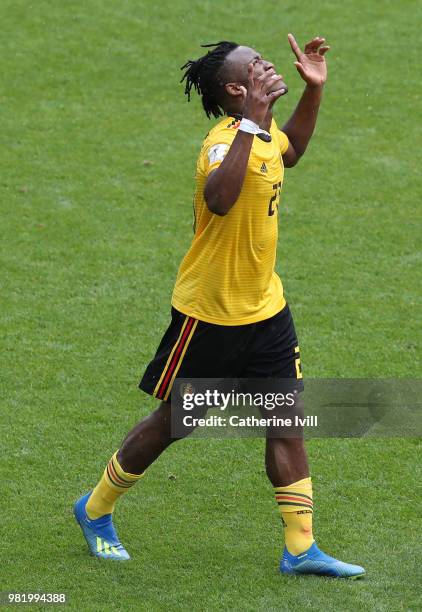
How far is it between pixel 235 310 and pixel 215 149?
690mm

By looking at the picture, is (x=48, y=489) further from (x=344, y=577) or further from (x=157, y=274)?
(x=157, y=274)

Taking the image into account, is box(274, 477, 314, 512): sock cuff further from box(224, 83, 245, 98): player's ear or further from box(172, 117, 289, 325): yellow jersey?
box(224, 83, 245, 98): player's ear

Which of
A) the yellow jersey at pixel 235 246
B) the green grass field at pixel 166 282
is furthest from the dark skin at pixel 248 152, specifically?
the green grass field at pixel 166 282

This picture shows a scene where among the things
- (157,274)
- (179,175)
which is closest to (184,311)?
(157,274)

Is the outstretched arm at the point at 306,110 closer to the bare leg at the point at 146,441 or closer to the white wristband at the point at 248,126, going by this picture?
the white wristband at the point at 248,126

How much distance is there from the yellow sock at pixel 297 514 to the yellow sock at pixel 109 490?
A: 26.1 inches

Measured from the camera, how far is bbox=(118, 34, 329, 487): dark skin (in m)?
4.86

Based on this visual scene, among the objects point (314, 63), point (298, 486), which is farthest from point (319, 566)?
point (314, 63)

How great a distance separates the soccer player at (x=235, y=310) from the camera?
5098 mm

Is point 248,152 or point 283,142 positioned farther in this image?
point 283,142

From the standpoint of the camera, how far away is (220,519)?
5824 mm

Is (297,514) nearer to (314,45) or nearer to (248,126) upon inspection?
(248,126)

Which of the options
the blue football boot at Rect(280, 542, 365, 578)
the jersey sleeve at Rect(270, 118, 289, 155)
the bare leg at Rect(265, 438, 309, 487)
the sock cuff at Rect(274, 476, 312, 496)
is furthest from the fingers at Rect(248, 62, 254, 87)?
the blue football boot at Rect(280, 542, 365, 578)

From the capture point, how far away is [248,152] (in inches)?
191
